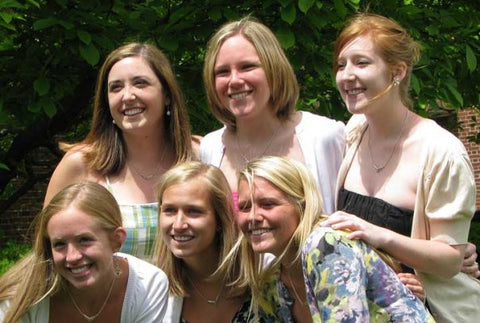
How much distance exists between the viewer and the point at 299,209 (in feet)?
11.4

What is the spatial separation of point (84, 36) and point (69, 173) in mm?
1203

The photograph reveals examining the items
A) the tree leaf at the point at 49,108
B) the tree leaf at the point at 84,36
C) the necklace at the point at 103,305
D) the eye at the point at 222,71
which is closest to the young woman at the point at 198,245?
the necklace at the point at 103,305

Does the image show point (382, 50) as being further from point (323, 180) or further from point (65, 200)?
point (65, 200)

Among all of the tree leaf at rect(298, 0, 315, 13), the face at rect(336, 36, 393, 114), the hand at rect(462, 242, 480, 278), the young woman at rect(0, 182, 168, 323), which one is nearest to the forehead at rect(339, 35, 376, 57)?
the face at rect(336, 36, 393, 114)

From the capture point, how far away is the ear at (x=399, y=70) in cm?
359

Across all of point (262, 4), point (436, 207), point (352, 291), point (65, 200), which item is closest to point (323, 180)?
point (436, 207)

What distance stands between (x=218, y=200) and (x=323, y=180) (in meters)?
0.50

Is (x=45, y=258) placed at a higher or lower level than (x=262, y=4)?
lower

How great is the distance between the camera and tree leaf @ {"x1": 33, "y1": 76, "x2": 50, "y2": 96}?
203 inches

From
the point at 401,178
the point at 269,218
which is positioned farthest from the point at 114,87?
the point at 401,178

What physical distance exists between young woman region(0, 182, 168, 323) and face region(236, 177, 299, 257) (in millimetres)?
585

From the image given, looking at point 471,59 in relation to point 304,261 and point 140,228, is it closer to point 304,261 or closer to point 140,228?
point 140,228

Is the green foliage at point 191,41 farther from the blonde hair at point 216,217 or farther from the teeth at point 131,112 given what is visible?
the blonde hair at point 216,217

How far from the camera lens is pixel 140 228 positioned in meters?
4.02
